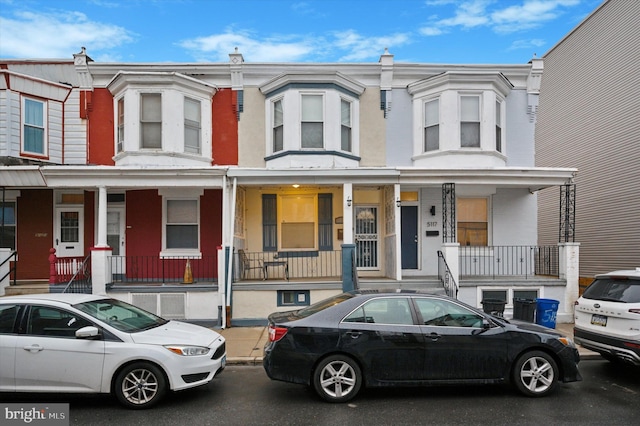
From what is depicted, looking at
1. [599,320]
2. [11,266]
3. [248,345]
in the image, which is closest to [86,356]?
[248,345]

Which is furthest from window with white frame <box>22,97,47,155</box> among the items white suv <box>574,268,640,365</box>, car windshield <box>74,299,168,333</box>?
white suv <box>574,268,640,365</box>

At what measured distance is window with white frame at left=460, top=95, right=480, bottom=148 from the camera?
1238cm

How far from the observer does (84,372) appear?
553 cm

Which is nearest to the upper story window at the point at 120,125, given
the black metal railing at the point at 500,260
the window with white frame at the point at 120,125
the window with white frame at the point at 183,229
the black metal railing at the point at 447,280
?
the window with white frame at the point at 120,125

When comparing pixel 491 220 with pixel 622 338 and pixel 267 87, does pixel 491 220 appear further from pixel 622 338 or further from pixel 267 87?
pixel 267 87

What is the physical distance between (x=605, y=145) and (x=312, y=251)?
39.1 ft

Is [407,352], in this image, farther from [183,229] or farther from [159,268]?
[159,268]

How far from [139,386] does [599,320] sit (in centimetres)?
685

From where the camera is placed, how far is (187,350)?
19.1 feet

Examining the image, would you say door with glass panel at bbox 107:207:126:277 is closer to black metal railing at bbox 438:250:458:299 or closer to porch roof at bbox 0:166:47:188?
porch roof at bbox 0:166:47:188

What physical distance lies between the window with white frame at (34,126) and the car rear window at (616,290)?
1360 centimetres

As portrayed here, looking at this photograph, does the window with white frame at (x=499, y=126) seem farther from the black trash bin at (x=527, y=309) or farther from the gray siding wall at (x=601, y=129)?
the gray siding wall at (x=601, y=129)

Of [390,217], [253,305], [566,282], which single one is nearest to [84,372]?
[253,305]

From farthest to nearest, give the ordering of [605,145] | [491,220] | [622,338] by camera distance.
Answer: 1. [605,145]
2. [491,220]
3. [622,338]
